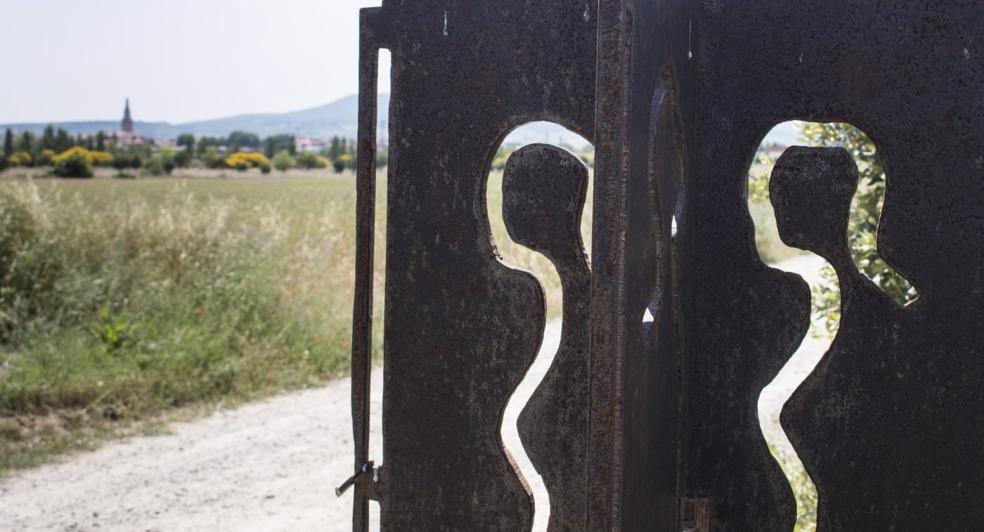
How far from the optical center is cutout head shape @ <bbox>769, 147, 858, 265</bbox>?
97.3 inches

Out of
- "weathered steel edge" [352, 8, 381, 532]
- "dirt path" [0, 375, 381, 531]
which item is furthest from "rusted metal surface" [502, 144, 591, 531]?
"dirt path" [0, 375, 381, 531]

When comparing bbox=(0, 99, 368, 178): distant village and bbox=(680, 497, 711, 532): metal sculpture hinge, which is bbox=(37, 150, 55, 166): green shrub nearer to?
bbox=(0, 99, 368, 178): distant village

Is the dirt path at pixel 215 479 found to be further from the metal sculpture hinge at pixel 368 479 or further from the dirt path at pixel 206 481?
the metal sculpture hinge at pixel 368 479

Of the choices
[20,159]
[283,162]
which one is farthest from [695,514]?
[283,162]

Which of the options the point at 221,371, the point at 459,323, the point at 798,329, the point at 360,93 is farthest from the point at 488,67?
the point at 221,371

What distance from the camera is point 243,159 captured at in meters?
68.6

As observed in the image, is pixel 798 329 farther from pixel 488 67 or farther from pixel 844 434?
pixel 488 67

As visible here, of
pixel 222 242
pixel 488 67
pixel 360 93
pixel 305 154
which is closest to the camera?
pixel 488 67

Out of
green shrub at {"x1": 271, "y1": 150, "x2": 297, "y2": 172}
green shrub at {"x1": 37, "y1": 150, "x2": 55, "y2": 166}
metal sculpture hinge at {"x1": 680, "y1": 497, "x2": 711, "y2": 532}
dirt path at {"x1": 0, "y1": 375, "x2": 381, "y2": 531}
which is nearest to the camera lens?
metal sculpture hinge at {"x1": 680, "y1": 497, "x2": 711, "y2": 532}

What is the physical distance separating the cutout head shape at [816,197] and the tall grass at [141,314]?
5618 millimetres

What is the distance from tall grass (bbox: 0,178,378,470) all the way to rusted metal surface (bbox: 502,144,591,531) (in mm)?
5001

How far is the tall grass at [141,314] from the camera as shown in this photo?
289 inches

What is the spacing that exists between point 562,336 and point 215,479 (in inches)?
170

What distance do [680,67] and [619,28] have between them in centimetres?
56
